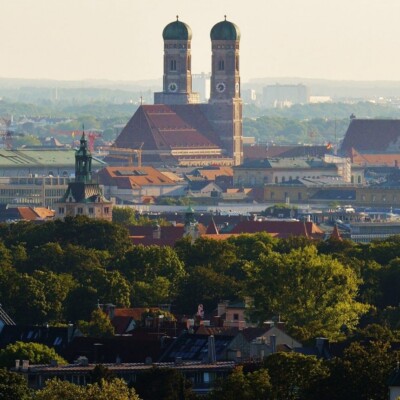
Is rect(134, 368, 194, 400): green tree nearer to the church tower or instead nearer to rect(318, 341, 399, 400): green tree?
rect(318, 341, 399, 400): green tree

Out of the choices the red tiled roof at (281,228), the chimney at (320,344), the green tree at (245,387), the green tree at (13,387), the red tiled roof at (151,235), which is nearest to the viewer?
the green tree at (13,387)

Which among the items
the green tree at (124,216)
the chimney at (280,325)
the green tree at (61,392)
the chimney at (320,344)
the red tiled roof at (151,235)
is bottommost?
the green tree at (61,392)

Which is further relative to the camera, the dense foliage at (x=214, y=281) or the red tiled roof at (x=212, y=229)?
the red tiled roof at (x=212, y=229)

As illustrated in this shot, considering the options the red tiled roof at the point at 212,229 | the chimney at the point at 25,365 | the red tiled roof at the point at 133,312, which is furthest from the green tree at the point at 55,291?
the red tiled roof at the point at 212,229

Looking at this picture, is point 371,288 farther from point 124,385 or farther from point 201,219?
point 201,219

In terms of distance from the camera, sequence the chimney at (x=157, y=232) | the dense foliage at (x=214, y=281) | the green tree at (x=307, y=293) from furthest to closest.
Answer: the chimney at (x=157, y=232)
the dense foliage at (x=214, y=281)
the green tree at (x=307, y=293)

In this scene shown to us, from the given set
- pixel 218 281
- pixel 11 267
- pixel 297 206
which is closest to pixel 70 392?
pixel 218 281

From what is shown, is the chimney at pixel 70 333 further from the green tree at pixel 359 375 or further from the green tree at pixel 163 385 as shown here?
the green tree at pixel 359 375
